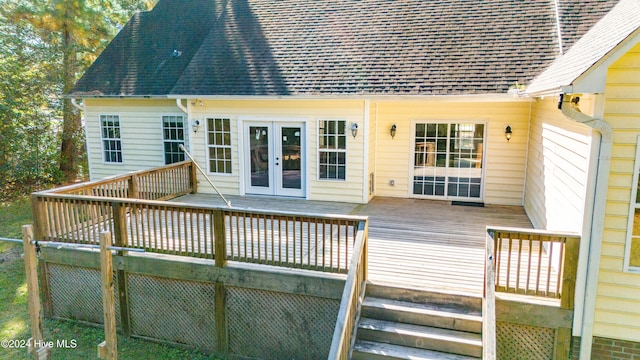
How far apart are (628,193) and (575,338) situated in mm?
1746

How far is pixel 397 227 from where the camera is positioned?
26.0 ft

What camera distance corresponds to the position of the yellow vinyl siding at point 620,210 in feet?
14.9

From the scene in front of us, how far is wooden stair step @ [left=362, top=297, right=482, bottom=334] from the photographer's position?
5.01 metres

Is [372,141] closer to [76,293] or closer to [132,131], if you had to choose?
[76,293]

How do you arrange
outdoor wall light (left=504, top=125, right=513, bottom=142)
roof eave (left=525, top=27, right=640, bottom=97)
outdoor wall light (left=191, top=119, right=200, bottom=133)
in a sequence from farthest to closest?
outdoor wall light (left=191, top=119, right=200, bottom=133) < outdoor wall light (left=504, top=125, right=513, bottom=142) < roof eave (left=525, top=27, right=640, bottom=97)

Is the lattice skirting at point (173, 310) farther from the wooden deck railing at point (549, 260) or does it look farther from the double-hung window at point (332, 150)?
the double-hung window at point (332, 150)

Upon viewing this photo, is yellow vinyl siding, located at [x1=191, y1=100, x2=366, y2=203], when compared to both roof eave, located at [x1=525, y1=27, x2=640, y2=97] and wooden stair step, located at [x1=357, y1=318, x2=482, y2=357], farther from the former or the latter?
roof eave, located at [x1=525, y1=27, x2=640, y2=97]

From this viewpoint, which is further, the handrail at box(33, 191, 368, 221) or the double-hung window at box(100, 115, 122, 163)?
the double-hung window at box(100, 115, 122, 163)

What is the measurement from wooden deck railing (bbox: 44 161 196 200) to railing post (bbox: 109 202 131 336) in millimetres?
1314

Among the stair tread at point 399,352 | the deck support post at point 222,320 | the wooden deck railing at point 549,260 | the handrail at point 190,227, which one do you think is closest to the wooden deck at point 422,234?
the wooden deck railing at point 549,260

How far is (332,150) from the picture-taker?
9727mm

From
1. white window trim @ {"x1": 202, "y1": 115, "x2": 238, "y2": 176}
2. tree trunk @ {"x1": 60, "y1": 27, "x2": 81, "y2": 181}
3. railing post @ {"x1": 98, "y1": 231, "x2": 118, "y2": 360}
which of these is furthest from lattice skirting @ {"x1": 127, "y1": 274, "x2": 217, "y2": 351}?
tree trunk @ {"x1": 60, "y1": 27, "x2": 81, "y2": 181}

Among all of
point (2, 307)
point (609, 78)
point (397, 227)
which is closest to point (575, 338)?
point (609, 78)

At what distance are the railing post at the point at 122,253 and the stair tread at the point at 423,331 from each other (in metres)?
3.91
